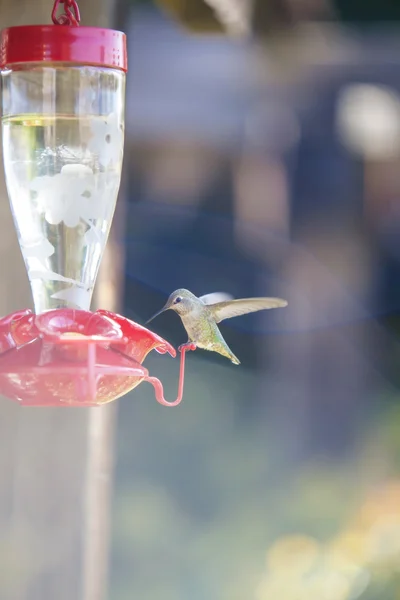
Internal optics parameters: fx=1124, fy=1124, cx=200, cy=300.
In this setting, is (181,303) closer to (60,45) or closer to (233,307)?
(233,307)

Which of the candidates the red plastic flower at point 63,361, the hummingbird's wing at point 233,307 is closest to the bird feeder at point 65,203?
the red plastic flower at point 63,361

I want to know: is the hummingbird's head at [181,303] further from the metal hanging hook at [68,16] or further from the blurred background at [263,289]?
the blurred background at [263,289]

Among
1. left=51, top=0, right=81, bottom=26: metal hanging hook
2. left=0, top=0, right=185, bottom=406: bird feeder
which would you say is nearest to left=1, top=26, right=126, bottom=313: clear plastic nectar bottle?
left=0, top=0, right=185, bottom=406: bird feeder

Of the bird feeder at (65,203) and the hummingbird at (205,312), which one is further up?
the bird feeder at (65,203)

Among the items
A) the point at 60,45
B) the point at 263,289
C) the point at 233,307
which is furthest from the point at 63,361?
the point at 263,289

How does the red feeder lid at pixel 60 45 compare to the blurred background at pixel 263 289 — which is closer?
the red feeder lid at pixel 60 45

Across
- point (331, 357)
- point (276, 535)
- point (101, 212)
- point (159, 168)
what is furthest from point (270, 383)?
point (101, 212)
